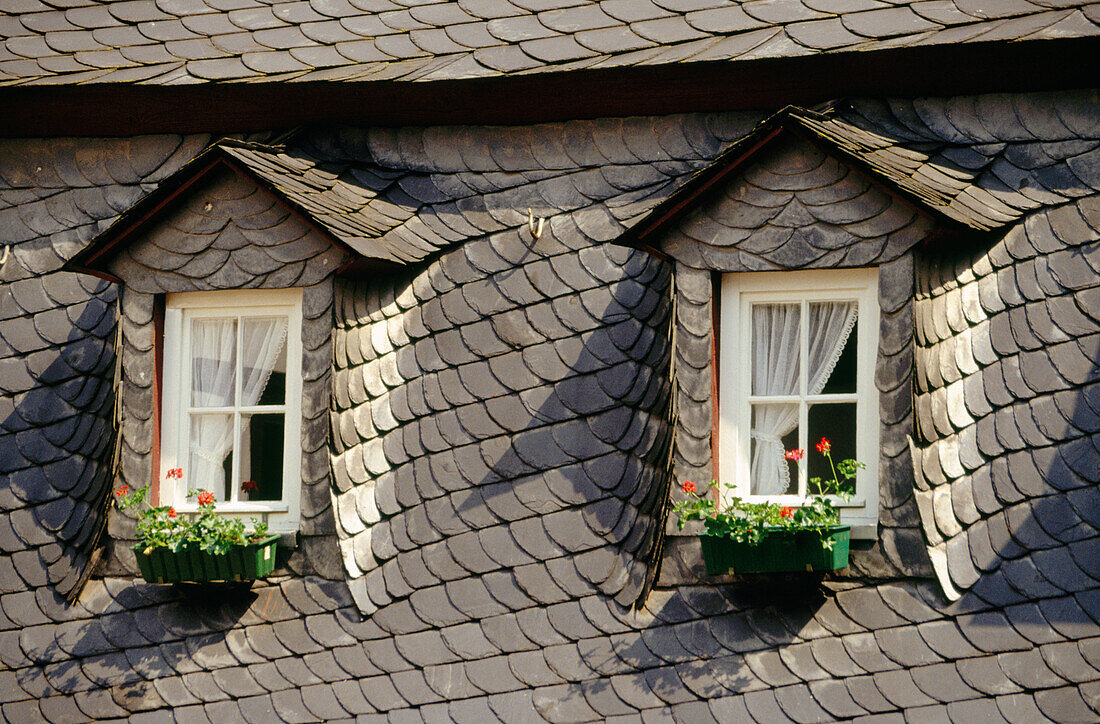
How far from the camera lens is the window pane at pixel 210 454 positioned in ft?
22.0

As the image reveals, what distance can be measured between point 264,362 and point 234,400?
23 cm

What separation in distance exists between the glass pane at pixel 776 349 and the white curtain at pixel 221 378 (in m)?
2.30

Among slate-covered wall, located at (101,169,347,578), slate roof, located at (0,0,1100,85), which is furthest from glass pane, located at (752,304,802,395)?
slate-covered wall, located at (101,169,347,578)

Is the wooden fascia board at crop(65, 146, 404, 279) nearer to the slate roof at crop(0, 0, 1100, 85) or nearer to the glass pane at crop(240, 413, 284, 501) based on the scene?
the slate roof at crop(0, 0, 1100, 85)

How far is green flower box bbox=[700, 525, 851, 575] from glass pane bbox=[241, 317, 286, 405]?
2344 mm

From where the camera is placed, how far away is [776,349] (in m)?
6.25

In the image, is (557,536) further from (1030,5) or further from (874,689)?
(1030,5)

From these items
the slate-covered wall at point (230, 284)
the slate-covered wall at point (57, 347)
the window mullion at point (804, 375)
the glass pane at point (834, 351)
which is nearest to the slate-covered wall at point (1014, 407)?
the glass pane at point (834, 351)

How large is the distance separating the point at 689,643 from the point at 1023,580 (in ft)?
4.61

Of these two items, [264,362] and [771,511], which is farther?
[264,362]

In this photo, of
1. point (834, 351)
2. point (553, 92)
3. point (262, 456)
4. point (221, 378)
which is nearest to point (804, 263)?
point (834, 351)

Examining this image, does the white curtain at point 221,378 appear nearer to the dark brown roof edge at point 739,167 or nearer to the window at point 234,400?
the window at point 234,400

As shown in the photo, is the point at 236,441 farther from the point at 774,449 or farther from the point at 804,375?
the point at 804,375

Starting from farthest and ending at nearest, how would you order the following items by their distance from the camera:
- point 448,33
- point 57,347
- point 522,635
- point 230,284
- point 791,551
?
point 57,347, point 448,33, point 230,284, point 522,635, point 791,551
